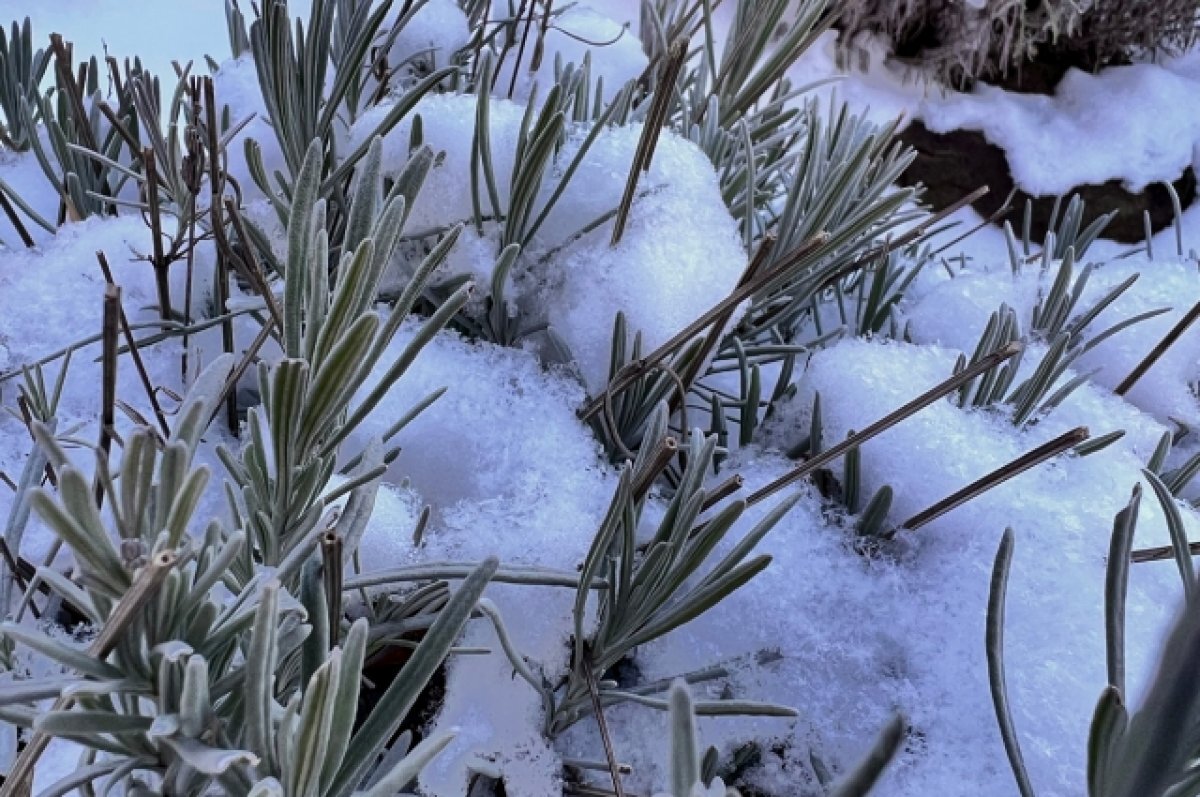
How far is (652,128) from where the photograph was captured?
53cm

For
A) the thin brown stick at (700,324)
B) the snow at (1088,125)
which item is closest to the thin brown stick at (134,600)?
the thin brown stick at (700,324)

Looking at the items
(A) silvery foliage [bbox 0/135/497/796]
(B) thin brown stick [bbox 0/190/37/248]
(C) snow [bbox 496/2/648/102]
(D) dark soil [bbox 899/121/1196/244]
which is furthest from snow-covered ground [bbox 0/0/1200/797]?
(D) dark soil [bbox 899/121/1196/244]

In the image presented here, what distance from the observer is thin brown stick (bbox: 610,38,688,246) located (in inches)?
19.1

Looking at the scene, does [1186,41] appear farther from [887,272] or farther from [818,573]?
[818,573]

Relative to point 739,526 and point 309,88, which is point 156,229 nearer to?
point 309,88

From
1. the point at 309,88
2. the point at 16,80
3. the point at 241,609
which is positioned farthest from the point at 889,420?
the point at 16,80

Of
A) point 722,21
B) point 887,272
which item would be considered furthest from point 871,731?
point 722,21

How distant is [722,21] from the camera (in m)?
2.56

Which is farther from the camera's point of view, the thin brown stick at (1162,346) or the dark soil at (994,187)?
the dark soil at (994,187)

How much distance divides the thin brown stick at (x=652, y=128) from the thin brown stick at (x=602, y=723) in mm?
280

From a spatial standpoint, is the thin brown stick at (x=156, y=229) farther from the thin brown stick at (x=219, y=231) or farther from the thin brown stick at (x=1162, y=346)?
the thin brown stick at (x=1162, y=346)

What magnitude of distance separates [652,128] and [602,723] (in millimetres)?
341

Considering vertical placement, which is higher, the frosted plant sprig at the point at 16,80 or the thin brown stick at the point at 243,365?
the frosted plant sprig at the point at 16,80

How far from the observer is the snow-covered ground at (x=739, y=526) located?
1.47 ft
